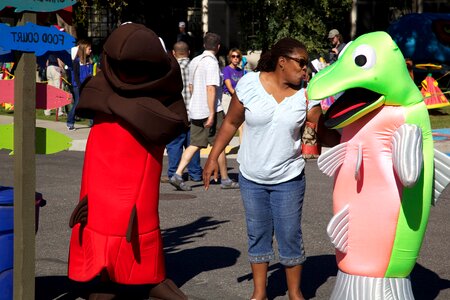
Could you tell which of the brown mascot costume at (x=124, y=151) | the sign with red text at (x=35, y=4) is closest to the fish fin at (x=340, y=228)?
the brown mascot costume at (x=124, y=151)

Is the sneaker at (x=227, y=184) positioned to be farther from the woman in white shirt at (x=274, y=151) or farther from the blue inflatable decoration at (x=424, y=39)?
the blue inflatable decoration at (x=424, y=39)

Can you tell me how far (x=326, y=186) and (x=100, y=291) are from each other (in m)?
6.05

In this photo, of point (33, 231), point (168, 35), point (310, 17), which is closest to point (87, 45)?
point (310, 17)

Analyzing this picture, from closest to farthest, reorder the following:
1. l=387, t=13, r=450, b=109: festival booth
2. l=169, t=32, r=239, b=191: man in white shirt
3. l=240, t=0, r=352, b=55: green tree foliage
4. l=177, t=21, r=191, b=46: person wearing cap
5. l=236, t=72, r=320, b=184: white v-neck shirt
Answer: l=236, t=72, r=320, b=184: white v-neck shirt < l=169, t=32, r=239, b=191: man in white shirt < l=177, t=21, r=191, b=46: person wearing cap < l=240, t=0, r=352, b=55: green tree foliage < l=387, t=13, r=450, b=109: festival booth

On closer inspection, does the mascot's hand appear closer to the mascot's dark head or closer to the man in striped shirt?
the mascot's dark head

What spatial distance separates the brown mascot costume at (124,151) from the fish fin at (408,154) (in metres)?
1.51

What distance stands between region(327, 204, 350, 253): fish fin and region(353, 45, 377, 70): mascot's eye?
793 millimetres

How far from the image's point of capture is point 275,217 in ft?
21.4

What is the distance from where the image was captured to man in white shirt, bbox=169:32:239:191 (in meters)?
11.7

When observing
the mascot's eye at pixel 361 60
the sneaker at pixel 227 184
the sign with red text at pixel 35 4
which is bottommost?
the sneaker at pixel 227 184

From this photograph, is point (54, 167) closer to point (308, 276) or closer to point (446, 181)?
point (308, 276)

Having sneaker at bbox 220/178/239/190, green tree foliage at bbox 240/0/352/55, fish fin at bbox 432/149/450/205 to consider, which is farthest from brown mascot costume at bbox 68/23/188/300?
green tree foliage at bbox 240/0/352/55

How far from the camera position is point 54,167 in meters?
14.2

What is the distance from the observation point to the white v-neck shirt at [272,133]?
6395 millimetres
